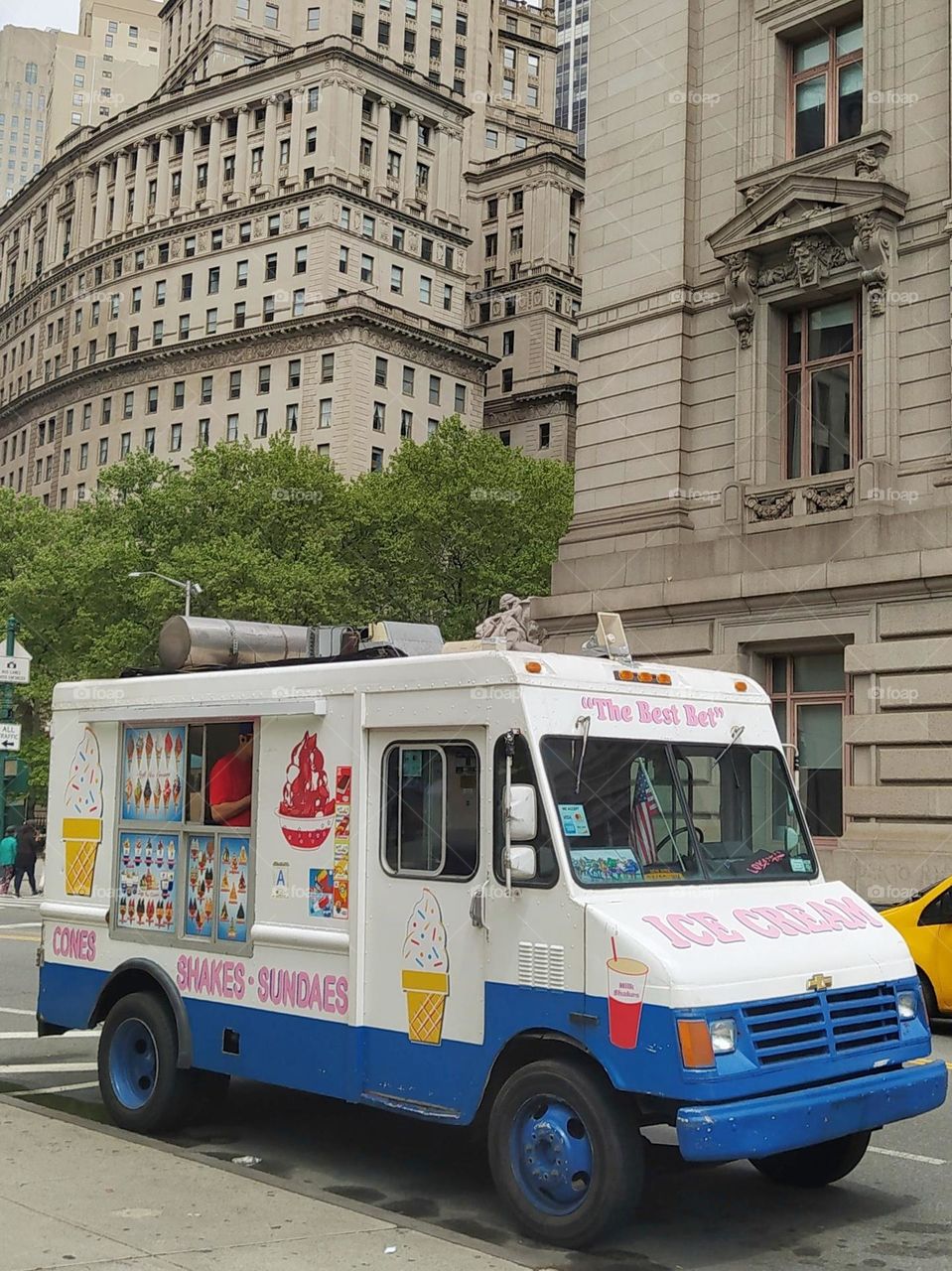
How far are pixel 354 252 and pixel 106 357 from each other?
19937 mm

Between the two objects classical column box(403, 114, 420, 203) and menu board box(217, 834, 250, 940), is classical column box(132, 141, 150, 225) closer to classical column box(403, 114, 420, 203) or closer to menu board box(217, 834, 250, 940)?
classical column box(403, 114, 420, 203)

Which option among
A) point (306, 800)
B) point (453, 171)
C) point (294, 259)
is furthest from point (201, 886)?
point (453, 171)

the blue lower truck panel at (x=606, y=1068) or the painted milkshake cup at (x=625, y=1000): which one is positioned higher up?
the painted milkshake cup at (x=625, y=1000)

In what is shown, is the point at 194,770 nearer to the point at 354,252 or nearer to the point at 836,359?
the point at 836,359

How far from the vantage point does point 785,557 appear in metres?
22.5

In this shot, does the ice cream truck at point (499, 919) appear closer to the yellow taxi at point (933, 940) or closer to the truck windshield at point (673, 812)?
the truck windshield at point (673, 812)

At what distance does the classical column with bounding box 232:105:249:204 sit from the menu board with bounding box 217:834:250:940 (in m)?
86.4

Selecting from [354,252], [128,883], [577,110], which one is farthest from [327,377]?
[577,110]

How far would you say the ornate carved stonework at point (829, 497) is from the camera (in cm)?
2234

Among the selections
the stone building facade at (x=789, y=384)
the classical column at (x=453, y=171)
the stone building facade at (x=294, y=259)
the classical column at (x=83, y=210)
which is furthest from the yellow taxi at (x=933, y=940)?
the classical column at (x=83, y=210)

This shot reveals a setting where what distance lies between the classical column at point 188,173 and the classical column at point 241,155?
Answer: 4250mm

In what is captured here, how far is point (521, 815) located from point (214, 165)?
302 feet

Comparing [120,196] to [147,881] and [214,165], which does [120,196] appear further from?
[147,881]

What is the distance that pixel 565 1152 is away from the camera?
647cm
